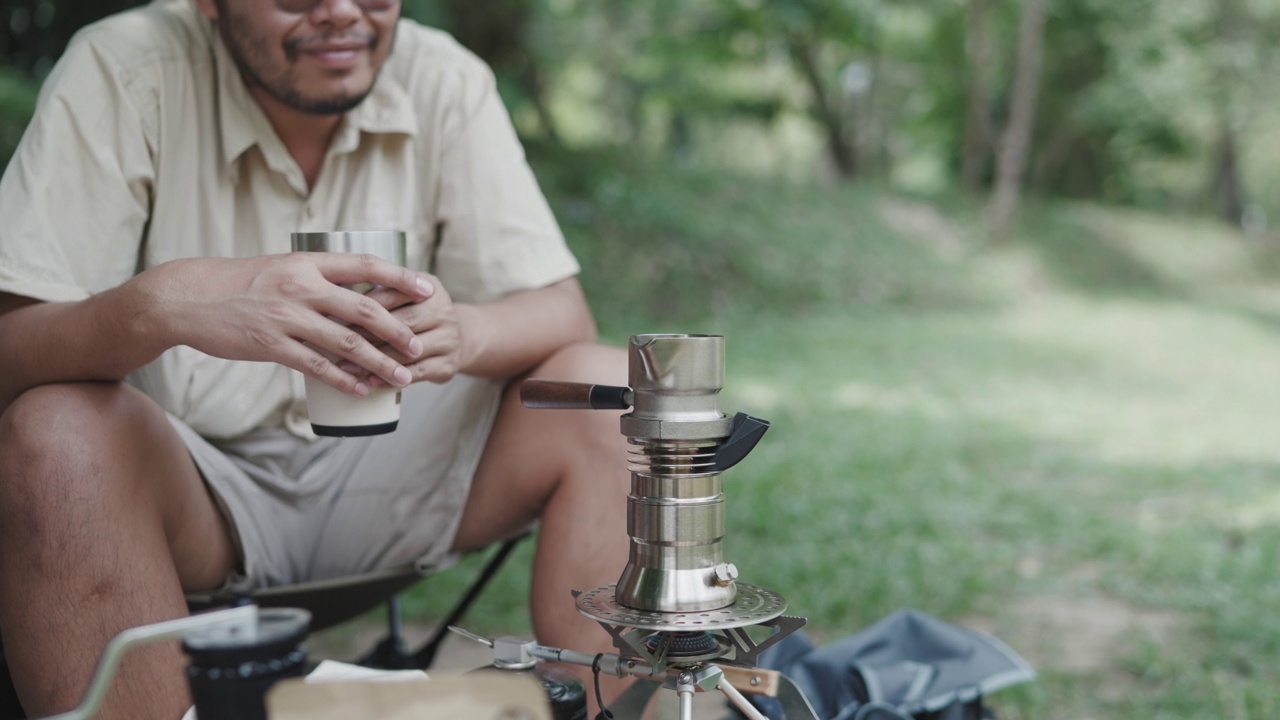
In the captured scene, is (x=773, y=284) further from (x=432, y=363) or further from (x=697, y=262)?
(x=432, y=363)

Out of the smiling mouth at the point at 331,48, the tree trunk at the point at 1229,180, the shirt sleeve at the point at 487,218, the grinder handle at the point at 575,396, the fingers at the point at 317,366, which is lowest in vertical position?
the grinder handle at the point at 575,396

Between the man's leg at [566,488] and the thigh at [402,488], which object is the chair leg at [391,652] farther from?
the man's leg at [566,488]

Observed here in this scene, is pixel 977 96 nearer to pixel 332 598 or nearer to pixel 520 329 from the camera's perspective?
pixel 520 329

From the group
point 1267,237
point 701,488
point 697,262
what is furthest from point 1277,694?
point 1267,237

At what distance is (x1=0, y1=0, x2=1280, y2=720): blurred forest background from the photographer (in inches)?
133

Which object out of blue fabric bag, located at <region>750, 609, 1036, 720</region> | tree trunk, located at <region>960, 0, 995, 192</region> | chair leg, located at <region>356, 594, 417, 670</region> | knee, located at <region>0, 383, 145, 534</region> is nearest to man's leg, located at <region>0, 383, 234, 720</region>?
knee, located at <region>0, 383, 145, 534</region>

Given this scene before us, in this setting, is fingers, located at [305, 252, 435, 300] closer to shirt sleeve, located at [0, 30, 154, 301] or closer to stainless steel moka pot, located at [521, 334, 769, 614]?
stainless steel moka pot, located at [521, 334, 769, 614]

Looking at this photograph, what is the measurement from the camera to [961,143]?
22.8m

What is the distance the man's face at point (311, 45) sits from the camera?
1823 mm

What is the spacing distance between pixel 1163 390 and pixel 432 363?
273 inches

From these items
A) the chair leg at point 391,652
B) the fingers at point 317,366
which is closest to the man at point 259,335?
the fingers at point 317,366

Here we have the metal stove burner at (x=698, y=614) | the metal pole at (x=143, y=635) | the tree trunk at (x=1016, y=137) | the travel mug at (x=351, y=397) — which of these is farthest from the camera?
the tree trunk at (x=1016, y=137)

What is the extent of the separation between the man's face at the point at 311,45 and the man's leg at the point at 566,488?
22.4 inches

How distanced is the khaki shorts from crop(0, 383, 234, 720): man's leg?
1.58ft
